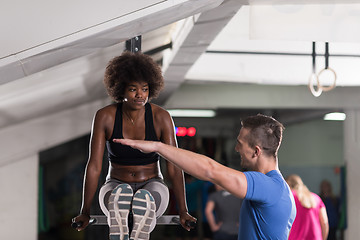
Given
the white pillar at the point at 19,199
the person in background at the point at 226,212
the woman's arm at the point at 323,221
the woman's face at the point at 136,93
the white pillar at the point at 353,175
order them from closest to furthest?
the woman's face at the point at 136,93
the woman's arm at the point at 323,221
the person in background at the point at 226,212
the white pillar at the point at 19,199
the white pillar at the point at 353,175

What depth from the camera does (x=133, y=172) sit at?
248 cm

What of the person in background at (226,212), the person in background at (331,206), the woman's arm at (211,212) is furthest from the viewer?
the person in background at (331,206)

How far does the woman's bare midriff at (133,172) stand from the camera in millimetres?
2477

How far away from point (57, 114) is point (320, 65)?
3.85 metres

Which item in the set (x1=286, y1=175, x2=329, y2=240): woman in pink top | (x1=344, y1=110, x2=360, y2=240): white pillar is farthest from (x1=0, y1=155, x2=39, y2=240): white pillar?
(x1=344, y1=110, x2=360, y2=240): white pillar

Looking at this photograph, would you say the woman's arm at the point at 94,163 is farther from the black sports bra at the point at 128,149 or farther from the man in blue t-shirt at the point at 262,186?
the man in blue t-shirt at the point at 262,186

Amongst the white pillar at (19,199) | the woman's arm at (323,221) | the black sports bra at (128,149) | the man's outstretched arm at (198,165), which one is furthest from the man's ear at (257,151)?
the white pillar at (19,199)

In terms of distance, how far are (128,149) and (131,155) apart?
0.03 metres

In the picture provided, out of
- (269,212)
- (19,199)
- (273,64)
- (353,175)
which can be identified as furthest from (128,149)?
(353,175)

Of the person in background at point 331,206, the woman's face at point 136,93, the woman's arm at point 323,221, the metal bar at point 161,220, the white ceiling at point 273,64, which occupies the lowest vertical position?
the person in background at point 331,206

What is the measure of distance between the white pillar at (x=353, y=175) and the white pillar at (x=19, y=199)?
4973 mm

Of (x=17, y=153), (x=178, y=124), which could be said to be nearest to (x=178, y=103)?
(x=178, y=124)

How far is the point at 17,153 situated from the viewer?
8.06 meters

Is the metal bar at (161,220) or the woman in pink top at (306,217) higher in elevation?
the metal bar at (161,220)
